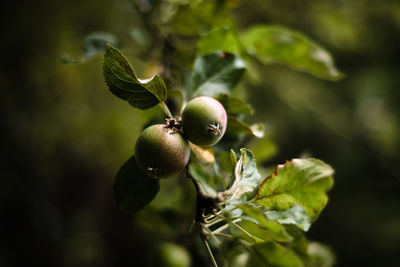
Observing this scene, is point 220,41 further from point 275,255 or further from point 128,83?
point 275,255

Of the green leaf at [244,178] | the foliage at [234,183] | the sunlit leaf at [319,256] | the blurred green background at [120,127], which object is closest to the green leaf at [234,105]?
the foliage at [234,183]

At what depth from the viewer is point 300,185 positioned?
0.69 meters

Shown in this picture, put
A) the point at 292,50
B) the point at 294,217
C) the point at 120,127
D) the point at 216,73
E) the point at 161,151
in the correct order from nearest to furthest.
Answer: the point at 161,151
the point at 294,217
the point at 216,73
the point at 292,50
the point at 120,127

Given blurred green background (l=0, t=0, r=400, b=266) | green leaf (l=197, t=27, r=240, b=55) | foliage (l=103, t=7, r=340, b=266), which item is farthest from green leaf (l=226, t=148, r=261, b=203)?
blurred green background (l=0, t=0, r=400, b=266)

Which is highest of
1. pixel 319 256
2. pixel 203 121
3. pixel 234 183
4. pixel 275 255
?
pixel 203 121

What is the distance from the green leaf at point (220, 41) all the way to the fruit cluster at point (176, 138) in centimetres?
32

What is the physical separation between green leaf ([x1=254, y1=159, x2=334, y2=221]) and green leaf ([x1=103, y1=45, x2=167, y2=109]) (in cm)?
33

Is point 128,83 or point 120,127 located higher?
point 128,83

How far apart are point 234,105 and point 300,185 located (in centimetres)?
26

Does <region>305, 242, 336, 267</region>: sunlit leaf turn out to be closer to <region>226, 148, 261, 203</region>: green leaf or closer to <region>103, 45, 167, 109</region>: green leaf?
<region>226, 148, 261, 203</region>: green leaf

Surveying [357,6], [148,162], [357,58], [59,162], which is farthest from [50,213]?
[357,58]

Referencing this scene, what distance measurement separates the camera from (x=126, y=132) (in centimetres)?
288

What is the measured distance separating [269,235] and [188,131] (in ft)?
1.00

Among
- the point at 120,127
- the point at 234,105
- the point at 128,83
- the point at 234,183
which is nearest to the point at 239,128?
the point at 234,105
